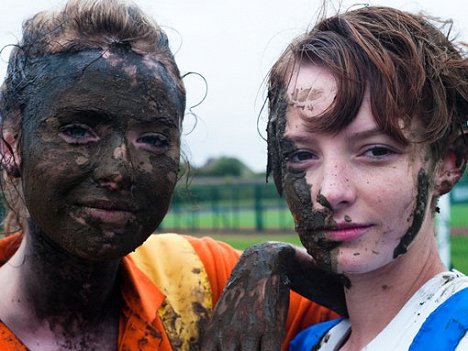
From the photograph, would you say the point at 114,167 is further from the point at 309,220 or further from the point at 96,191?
the point at 309,220

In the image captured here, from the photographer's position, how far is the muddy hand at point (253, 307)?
2250mm

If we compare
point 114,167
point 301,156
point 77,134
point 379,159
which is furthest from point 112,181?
point 379,159

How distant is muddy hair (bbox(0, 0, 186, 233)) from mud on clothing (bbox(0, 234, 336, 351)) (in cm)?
57

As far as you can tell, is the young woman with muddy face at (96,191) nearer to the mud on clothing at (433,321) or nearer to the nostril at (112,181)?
the nostril at (112,181)

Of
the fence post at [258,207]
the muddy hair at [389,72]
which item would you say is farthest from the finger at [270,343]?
the fence post at [258,207]

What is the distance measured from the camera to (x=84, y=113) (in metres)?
2.26

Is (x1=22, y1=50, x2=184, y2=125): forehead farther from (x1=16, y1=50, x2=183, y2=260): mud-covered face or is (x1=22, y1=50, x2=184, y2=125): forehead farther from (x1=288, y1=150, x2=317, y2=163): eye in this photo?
(x1=288, y1=150, x2=317, y2=163): eye

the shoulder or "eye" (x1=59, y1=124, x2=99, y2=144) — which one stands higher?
"eye" (x1=59, y1=124, x2=99, y2=144)

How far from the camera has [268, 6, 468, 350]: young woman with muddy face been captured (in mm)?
2105

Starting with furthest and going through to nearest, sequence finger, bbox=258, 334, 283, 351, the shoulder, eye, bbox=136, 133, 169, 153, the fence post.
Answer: the fence post, the shoulder, eye, bbox=136, 133, 169, 153, finger, bbox=258, 334, 283, 351

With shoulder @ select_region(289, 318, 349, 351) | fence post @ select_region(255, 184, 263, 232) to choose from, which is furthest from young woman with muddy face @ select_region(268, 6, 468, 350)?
fence post @ select_region(255, 184, 263, 232)

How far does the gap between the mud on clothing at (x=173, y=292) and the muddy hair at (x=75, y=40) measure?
0.57 m

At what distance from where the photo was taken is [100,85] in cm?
230

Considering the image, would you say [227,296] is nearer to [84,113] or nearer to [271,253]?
[271,253]
